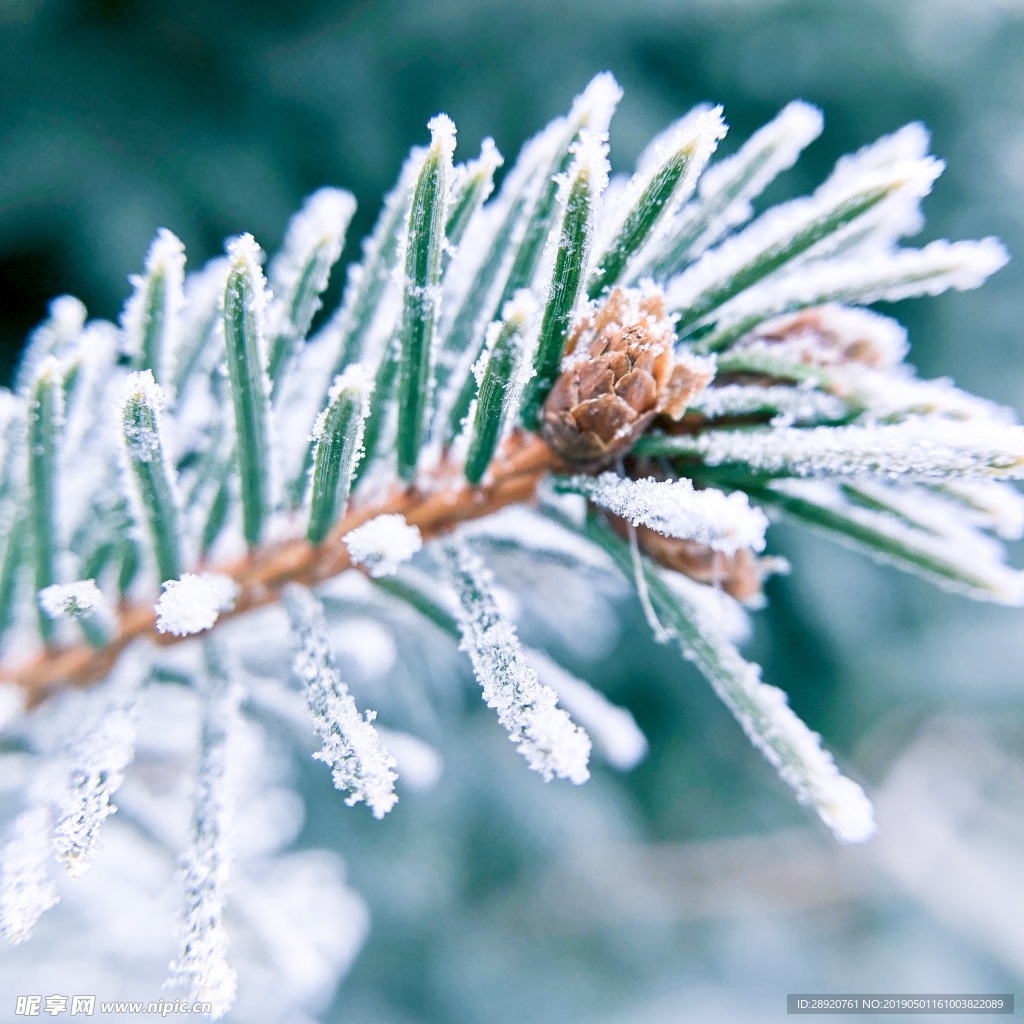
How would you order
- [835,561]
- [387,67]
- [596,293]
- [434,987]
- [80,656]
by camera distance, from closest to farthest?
[596,293] < [80,656] < [434,987] < [387,67] < [835,561]

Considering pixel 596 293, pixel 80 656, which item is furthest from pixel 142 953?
pixel 596 293

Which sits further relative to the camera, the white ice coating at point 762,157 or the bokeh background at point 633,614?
the bokeh background at point 633,614

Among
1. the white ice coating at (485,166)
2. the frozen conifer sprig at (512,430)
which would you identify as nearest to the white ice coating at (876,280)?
the frozen conifer sprig at (512,430)

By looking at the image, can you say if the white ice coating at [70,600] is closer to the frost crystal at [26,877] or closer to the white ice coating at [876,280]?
the frost crystal at [26,877]

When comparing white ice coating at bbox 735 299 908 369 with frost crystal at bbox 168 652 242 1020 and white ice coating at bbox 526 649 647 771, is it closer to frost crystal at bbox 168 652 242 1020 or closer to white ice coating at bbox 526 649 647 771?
white ice coating at bbox 526 649 647 771

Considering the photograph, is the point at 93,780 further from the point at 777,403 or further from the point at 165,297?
the point at 777,403

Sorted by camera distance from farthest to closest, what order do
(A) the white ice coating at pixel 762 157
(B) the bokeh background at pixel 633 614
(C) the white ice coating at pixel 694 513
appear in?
1. (B) the bokeh background at pixel 633 614
2. (A) the white ice coating at pixel 762 157
3. (C) the white ice coating at pixel 694 513

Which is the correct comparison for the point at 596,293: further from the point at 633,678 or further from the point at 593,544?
the point at 633,678
